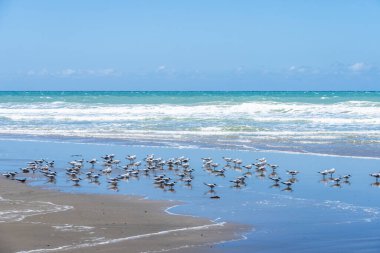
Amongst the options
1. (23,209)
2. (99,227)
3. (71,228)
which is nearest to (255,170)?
(23,209)

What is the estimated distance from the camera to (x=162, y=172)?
1562 centimetres

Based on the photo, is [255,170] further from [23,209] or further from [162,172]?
[23,209]

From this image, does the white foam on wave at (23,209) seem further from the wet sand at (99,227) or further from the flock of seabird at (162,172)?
the flock of seabird at (162,172)

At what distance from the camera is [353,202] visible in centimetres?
1157

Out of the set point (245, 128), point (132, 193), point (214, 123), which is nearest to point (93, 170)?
point (132, 193)

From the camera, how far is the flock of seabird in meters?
13.7

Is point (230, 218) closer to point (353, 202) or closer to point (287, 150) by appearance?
point (353, 202)

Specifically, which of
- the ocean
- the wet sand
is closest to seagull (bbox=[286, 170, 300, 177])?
the ocean

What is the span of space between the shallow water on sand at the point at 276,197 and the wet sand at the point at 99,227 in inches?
17.3

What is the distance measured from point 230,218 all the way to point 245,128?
1782cm

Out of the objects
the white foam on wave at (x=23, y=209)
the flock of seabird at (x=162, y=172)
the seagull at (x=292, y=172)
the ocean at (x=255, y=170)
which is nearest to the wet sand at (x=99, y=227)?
the white foam on wave at (x=23, y=209)

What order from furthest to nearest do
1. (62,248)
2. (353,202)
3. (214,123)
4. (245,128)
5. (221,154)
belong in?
(214,123) < (245,128) < (221,154) < (353,202) < (62,248)

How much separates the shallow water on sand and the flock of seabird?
103 millimetres

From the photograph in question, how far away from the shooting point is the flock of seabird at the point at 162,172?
541 inches
